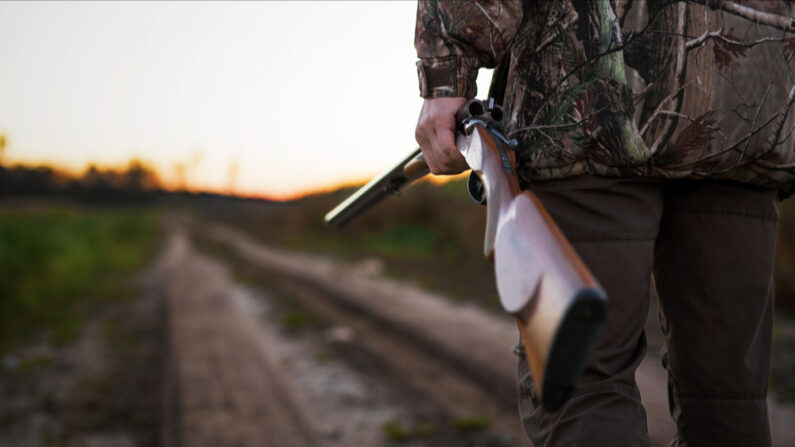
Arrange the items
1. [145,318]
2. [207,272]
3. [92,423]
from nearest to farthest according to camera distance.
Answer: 1. [92,423]
2. [145,318]
3. [207,272]

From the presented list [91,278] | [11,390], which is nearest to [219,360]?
[11,390]

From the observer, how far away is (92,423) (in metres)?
3.53

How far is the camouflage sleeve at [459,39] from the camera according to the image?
117 cm

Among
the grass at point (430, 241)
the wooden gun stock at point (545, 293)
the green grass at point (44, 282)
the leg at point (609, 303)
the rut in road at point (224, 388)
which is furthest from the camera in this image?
the grass at point (430, 241)

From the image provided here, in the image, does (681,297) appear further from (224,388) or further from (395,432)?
(224,388)

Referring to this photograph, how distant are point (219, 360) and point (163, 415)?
100 centimetres

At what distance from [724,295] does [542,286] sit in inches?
29.3

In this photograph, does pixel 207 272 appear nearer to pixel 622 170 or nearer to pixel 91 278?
pixel 91 278

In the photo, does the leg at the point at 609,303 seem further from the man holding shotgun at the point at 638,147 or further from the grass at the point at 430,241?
the grass at the point at 430,241

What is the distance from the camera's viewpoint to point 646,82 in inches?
43.7

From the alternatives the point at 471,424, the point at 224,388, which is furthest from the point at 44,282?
the point at 471,424

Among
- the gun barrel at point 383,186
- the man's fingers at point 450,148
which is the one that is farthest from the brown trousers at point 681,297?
the gun barrel at point 383,186

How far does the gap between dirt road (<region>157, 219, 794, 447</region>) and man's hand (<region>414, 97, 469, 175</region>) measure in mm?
2159

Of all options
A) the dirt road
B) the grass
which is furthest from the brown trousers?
the grass
